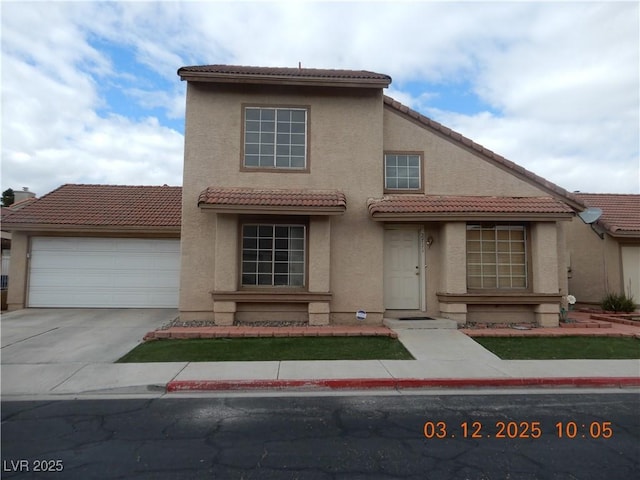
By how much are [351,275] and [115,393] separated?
589cm

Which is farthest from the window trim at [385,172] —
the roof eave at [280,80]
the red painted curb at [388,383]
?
the red painted curb at [388,383]

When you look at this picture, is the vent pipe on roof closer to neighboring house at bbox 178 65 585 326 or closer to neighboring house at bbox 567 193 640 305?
neighboring house at bbox 178 65 585 326

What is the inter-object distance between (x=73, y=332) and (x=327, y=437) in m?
7.61

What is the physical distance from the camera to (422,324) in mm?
9984

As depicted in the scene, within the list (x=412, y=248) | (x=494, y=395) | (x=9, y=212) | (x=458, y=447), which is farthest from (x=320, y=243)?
(x=9, y=212)

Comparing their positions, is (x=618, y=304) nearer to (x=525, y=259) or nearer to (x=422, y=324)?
→ (x=525, y=259)

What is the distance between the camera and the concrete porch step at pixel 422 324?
9867mm

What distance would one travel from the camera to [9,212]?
13.0m

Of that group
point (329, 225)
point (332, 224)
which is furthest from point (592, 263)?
point (329, 225)

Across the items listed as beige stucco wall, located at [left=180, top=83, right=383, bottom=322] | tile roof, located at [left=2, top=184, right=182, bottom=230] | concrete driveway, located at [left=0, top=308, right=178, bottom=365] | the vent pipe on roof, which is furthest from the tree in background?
beige stucco wall, located at [left=180, top=83, right=383, bottom=322]

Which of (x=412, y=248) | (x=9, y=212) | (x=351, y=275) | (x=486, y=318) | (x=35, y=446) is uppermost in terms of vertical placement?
(x=9, y=212)

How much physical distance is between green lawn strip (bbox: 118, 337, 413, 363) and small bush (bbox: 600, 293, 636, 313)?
25.0ft

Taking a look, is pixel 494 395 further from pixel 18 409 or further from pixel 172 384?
pixel 18 409

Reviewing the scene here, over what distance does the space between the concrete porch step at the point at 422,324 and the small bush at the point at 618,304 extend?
221 inches
